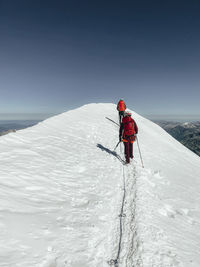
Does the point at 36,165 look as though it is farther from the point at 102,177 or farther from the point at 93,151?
the point at 93,151

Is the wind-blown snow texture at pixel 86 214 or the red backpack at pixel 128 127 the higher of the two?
the red backpack at pixel 128 127

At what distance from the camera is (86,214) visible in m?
4.77

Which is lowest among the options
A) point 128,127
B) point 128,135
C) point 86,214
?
point 86,214

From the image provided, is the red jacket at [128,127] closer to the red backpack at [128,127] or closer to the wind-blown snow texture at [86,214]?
the red backpack at [128,127]

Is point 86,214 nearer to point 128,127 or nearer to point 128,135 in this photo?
point 128,135

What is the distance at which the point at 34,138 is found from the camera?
34.8ft

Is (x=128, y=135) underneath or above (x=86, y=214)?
above

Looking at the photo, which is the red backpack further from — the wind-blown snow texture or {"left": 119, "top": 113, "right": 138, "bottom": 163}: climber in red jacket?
the wind-blown snow texture

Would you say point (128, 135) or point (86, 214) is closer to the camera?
point (86, 214)

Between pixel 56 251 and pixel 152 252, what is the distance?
243 cm

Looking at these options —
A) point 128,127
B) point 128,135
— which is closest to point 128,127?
point 128,127

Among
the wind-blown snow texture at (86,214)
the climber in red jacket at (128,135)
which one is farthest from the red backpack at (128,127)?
the wind-blown snow texture at (86,214)

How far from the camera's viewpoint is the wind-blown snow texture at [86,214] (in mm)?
3369

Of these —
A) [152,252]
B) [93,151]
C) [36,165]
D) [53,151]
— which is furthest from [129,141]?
[152,252]
